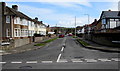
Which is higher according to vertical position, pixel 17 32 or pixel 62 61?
pixel 17 32

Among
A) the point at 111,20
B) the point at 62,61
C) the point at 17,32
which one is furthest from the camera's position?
the point at 111,20

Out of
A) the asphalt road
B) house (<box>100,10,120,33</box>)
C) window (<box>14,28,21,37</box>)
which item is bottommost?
the asphalt road

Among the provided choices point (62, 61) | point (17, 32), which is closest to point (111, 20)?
point (17, 32)

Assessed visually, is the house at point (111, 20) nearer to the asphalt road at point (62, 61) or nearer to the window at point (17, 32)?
the window at point (17, 32)

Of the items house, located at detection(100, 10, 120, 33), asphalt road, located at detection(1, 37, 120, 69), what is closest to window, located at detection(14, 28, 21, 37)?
house, located at detection(100, 10, 120, 33)

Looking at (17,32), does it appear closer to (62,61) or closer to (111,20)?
(111,20)

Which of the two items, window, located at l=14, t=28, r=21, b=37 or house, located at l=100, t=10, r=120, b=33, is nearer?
window, located at l=14, t=28, r=21, b=37

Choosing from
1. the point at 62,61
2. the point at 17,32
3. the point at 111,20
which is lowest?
the point at 62,61

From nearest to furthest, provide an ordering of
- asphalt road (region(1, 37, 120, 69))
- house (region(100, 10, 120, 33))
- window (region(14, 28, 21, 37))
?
asphalt road (region(1, 37, 120, 69)), window (region(14, 28, 21, 37)), house (region(100, 10, 120, 33))

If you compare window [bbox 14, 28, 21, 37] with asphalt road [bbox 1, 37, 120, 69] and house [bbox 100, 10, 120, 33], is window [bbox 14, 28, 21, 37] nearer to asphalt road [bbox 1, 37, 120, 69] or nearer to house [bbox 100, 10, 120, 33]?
house [bbox 100, 10, 120, 33]

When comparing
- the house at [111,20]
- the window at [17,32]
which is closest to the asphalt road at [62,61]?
the window at [17,32]

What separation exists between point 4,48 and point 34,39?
1821 cm

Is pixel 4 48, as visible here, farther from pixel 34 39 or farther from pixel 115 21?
pixel 115 21

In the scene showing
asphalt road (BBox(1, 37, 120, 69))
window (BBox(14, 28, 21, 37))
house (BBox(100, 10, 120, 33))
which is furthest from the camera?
house (BBox(100, 10, 120, 33))
